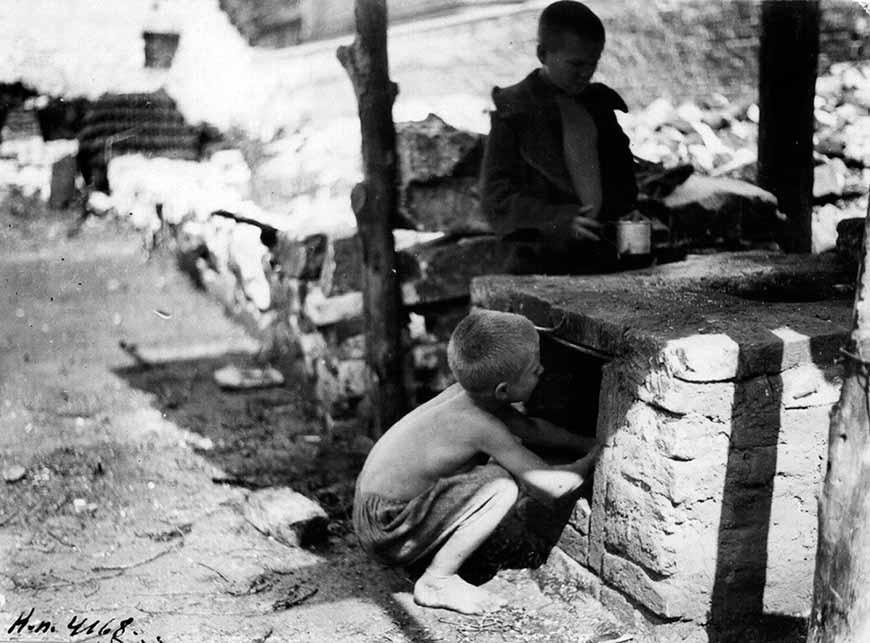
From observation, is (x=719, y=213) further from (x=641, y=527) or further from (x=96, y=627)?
(x=96, y=627)

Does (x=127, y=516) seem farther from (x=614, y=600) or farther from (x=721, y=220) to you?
(x=721, y=220)

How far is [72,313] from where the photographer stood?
24.8 ft

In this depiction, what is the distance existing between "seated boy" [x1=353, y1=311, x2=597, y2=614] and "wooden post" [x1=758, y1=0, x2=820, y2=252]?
106 inches

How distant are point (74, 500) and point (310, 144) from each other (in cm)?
517

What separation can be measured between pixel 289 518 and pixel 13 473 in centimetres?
151

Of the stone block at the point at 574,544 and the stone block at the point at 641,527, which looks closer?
the stone block at the point at 641,527

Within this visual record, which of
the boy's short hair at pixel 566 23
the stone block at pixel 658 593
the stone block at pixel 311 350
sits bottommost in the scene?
the stone block at pixel 658 593

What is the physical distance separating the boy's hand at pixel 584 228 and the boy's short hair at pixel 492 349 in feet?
3.02

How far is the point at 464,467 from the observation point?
3412 millimetres

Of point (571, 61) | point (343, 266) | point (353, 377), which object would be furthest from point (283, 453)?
point (571, 61)

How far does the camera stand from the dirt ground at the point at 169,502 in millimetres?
3254

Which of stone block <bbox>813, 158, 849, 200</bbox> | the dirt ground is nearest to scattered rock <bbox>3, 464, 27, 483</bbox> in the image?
the dirt ground

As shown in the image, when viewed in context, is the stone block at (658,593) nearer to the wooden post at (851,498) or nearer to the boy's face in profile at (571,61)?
the wooden post at (851,498)

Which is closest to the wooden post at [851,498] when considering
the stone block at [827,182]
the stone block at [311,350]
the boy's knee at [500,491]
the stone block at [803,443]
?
the stone block at [803,443]
